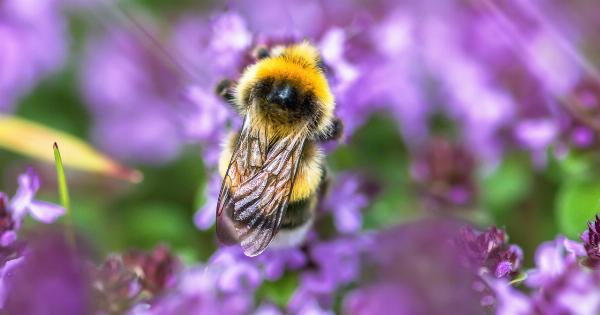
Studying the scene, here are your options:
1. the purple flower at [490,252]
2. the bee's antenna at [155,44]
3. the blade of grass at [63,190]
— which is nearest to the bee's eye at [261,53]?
the bee's antenna at [155,44]

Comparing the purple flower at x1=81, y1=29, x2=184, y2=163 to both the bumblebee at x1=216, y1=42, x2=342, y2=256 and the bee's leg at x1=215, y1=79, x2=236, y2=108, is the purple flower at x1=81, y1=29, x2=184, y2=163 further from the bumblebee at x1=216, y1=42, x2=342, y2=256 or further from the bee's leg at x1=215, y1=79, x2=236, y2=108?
the bumblebee at x1=216, y1=42, x2=342, y2=256

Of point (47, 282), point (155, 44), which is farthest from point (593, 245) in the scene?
point (155, 44)

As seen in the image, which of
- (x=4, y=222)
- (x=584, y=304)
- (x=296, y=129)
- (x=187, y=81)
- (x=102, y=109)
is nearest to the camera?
(x=584, y=304)

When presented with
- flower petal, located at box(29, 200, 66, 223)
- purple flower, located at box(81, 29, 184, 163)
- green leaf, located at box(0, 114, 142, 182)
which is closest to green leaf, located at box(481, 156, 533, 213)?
green leaf, located at box(0, 114, 142, 182)

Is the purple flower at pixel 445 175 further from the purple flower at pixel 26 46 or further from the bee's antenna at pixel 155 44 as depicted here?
the purple flower at pixel 26 46

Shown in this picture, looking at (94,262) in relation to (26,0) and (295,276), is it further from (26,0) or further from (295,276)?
(26,0)

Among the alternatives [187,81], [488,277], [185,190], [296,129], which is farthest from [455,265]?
[185,190]

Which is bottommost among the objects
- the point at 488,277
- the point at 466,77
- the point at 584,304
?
the point at 584,304
